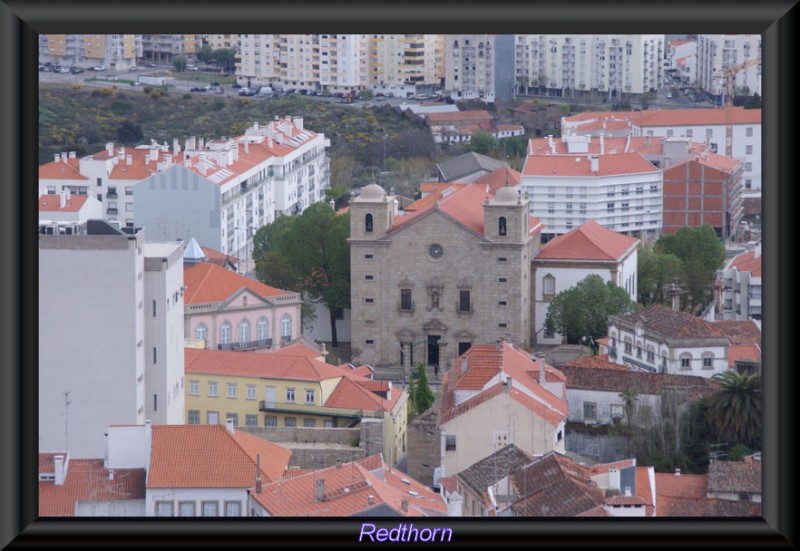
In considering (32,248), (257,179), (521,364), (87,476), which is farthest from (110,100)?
(32,248)

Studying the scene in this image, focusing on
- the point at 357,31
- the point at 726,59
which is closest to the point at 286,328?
the point at 357,31

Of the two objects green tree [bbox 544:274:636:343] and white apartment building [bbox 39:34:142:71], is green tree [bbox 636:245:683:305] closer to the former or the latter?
green tree [bbox 544:274:636:343]

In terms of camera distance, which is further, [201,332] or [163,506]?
[201,332]

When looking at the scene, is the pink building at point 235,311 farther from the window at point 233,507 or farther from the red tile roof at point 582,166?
the red tile roof at point 582,166

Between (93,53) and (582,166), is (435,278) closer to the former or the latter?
(582,166)

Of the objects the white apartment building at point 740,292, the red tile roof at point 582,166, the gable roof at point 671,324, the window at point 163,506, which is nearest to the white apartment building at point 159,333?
the window at point 163,506

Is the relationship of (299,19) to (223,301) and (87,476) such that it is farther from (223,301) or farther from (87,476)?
(223,301)

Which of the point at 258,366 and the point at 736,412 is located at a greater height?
the point at 258,366
